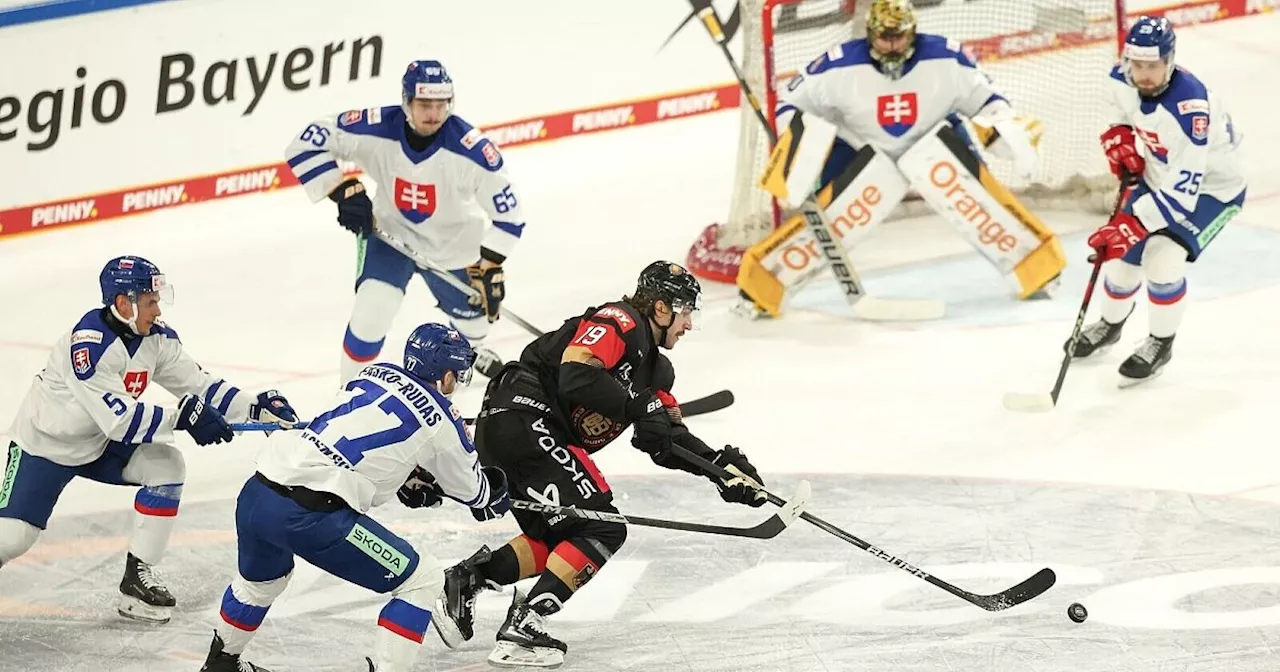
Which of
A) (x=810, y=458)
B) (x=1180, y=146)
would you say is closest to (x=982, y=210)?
(x=1180, y=146)

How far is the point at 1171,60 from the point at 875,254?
213 cm

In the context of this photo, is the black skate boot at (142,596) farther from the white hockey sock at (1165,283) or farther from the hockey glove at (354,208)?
the white hockey sock at (1165,283)

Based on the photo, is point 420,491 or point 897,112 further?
point 897,112

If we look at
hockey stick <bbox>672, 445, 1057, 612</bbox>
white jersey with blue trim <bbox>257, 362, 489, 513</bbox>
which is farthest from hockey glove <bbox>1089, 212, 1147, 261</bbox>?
white jersey with blue trim <bbox>257, 362, 489, 513</bbox>

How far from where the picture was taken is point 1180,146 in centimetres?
625

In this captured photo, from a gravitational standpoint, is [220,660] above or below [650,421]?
below

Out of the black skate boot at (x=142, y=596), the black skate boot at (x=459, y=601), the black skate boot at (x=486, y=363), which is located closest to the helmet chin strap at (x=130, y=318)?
the black skate boot at (x=142, y=596)

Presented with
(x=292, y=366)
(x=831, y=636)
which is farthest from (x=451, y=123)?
(x=831, y=636)

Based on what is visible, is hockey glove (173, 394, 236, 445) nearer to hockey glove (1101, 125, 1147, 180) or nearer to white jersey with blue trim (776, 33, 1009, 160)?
white jersey with blue trim (776, 33, 1009, 160)

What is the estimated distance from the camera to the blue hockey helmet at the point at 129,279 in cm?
489

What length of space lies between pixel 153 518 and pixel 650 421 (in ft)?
4.87

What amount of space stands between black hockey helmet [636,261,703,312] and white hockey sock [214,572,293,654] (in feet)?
3.76

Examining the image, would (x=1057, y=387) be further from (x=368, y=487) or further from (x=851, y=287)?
(x=368, y=487)

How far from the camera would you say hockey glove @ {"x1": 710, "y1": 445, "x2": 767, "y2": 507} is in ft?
15.3
